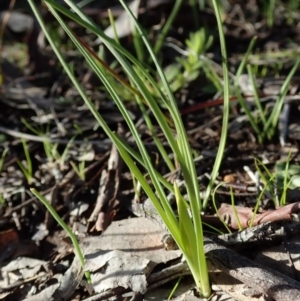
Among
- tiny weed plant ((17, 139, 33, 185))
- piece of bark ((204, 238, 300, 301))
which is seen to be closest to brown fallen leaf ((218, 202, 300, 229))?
piece of bark ((204, 238, 300, 301))

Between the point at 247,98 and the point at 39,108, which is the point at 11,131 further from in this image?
the point at 247,98

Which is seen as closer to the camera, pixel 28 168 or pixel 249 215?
pixel 249 215

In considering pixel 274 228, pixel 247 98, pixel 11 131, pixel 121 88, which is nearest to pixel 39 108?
pixel 11 131

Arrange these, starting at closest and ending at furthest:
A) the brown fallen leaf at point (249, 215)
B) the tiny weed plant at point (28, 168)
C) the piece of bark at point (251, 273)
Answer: the piece of bark at point (251, 273) → the brown fallen leaf at point (249, 215) → the tiny weed plant at point (28, 168)

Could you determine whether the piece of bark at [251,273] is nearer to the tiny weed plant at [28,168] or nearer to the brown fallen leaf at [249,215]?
the brown fallen leaf at [249,215]

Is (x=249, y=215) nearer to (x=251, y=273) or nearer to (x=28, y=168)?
(x=251, y=273)

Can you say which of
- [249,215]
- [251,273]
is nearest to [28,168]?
[249,215]

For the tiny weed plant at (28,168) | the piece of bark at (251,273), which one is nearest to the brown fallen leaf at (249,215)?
the piece of bark at (251,273)

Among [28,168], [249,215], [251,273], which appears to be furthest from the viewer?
[28,168]

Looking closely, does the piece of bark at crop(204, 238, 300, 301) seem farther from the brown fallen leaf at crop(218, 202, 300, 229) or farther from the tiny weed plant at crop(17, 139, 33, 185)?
the tiny weed plant at crop(17, 139, 33, 185)

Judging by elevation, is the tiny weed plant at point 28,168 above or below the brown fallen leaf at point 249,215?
above

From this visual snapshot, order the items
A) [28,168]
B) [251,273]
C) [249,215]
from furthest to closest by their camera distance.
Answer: [28,168], [249,215], [251,273]

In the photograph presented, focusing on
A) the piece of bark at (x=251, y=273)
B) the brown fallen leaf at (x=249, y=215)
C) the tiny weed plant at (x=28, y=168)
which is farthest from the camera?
the tiny weed plant at (x=28, y=168)
